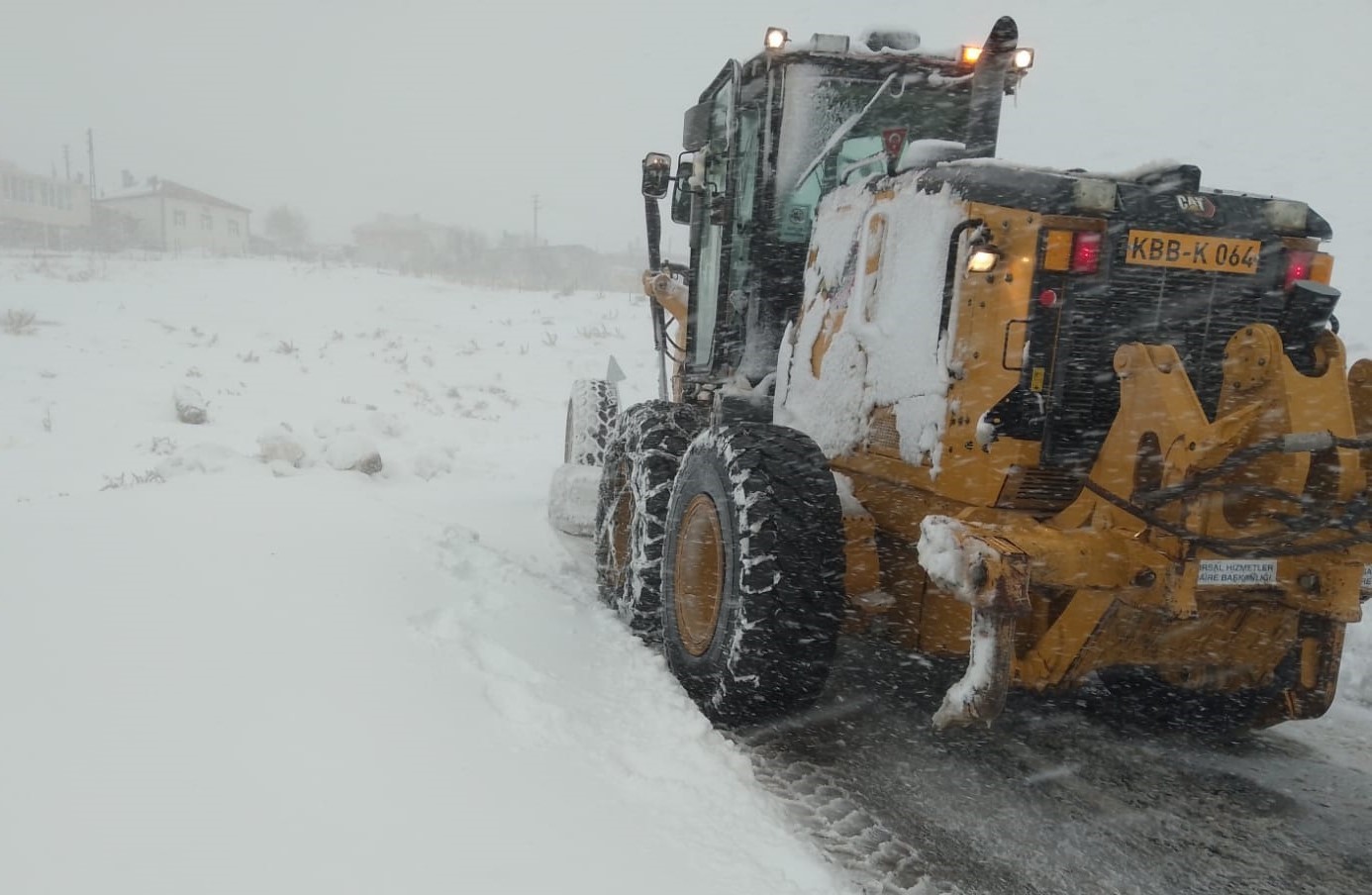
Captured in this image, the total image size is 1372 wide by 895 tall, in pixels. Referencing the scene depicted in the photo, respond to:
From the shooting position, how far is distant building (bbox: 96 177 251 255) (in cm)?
5622

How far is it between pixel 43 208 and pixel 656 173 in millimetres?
64984

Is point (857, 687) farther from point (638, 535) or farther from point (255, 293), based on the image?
point (255, 293)

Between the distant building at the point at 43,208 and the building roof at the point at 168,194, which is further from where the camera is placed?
the building roof at the point at 168,194

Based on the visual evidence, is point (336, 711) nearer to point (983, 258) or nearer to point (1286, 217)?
point (983, 258)

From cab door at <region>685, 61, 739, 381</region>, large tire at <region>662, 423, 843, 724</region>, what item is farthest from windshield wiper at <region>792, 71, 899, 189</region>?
large tire at <region>662, 423, 843, 724</region>

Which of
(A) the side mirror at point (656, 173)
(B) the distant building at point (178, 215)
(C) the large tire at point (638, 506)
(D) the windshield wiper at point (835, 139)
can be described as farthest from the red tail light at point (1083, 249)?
(B) the distant building at point (178, 215)

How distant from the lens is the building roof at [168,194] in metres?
56.6

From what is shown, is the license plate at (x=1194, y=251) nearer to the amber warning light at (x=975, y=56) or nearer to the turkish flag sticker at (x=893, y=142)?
the turkish flag sticker at (x=893, y=142)

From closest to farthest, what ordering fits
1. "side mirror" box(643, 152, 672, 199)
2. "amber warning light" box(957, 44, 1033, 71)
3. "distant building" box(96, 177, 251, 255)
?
"amber warning light" box(957, 44, 1033, 71)
"side mirror" box(643, 152, 672, 199)
"distant building" box(96, 177, 251, 255)

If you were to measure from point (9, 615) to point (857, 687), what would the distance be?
131 inches

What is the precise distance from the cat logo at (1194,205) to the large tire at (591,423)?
4.42 meters

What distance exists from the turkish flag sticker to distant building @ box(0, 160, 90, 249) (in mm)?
54809

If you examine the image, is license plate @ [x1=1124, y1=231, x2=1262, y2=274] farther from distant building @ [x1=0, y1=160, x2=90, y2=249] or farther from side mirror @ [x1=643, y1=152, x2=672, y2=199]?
distant building @ [x1=0, y1=160, x2=90, y2=249]

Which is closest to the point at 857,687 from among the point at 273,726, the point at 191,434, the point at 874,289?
the point at 874,289
